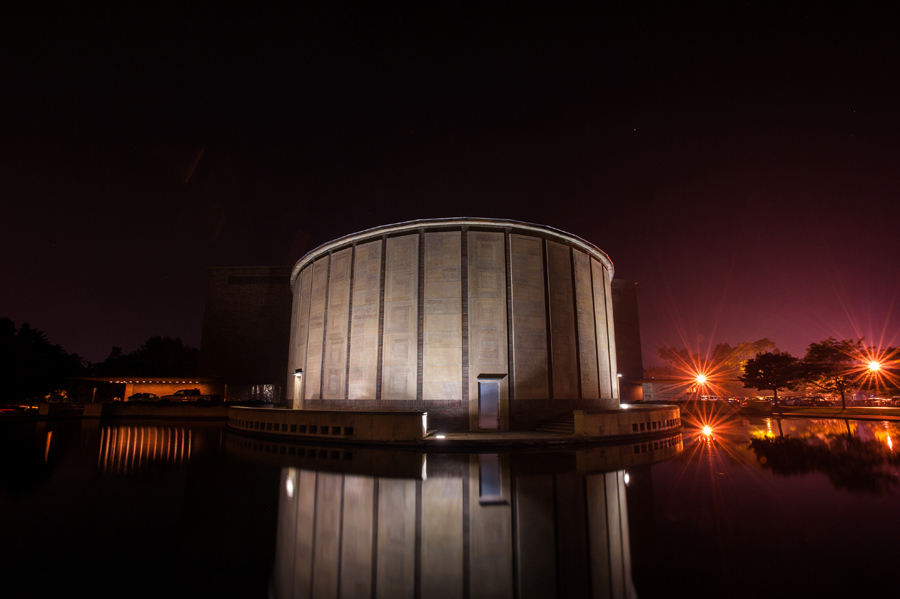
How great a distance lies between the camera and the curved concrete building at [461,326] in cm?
2278

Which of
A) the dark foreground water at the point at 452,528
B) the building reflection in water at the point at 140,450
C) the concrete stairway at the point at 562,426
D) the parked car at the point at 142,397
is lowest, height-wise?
the building reflection in water at the point at 140,450

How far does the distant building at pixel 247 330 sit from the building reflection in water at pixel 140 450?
21116 millimetres

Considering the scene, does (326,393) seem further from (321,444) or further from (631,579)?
(631,579)

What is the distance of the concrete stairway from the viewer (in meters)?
20.4

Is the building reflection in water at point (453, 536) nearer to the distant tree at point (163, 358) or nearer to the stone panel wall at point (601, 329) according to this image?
the stone panel wall at point (601, 329)

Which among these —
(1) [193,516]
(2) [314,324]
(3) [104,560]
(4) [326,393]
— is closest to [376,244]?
(2) [314,324]

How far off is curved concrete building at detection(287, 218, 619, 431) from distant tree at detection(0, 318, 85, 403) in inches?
1365

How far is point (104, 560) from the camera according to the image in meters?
5.86

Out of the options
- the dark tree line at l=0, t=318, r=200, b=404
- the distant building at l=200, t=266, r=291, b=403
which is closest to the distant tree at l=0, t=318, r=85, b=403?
the dark tree line at l=0, t=318, r=200, b=404

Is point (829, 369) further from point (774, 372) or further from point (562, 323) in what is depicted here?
point (562, 323)

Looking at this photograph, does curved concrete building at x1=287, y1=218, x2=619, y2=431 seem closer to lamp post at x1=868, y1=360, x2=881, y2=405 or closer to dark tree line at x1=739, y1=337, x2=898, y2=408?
dark tree line at x1=739, y1=337, x2=898, y2=408

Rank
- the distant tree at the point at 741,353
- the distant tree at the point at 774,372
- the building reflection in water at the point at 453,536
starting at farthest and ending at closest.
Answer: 1. the distant tree at the point at 741,353
2. the distant tree at the point at 774,372
3. the building reflection in water at the point at 453,536

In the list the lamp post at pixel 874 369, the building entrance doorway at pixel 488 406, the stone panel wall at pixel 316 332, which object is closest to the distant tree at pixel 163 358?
the stone panel wall at pixel 316 332

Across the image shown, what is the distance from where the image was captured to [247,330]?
45.4m
